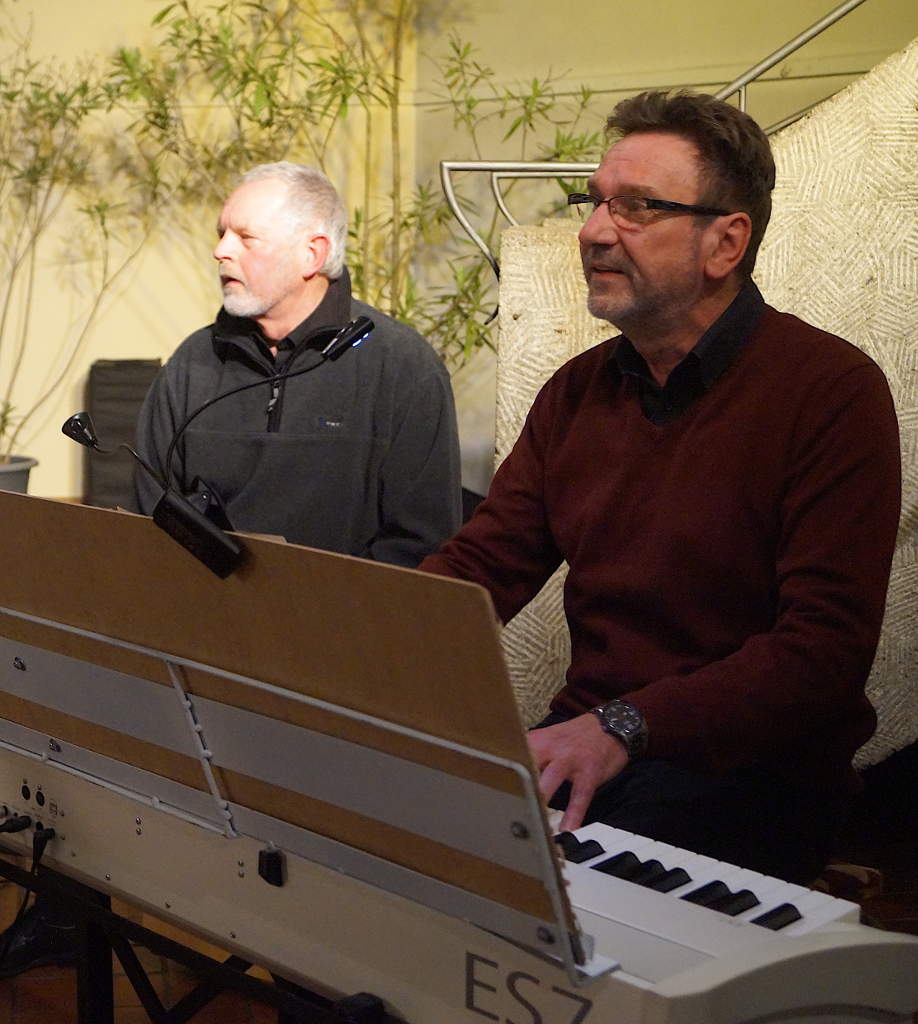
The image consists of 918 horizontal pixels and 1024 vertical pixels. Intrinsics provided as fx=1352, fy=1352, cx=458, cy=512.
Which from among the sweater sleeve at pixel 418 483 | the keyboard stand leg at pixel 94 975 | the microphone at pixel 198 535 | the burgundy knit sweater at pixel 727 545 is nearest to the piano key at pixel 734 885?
the burgundy knit sweater at pixel 727 545

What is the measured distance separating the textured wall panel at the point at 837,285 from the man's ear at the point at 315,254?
47cm

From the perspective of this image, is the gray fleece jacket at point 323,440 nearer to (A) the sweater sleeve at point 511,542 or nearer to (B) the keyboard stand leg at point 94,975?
(A) the sweater sleeve at point 511,542

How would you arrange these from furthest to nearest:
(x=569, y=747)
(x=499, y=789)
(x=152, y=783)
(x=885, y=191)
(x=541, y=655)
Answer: (x=541, y=655) → (x=885, y=191) → (x=569, y=747) → (x=152, y=783) → (x=499, y=789)

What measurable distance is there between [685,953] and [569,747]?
→ 1.56 feet

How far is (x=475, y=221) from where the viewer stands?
5.47m

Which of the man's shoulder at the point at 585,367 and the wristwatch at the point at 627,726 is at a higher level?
the man's shoulder at the point at 585,367

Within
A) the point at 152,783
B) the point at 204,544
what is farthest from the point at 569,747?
the point at 204,544

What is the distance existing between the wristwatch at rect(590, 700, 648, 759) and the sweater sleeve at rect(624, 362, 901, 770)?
0.04 ft

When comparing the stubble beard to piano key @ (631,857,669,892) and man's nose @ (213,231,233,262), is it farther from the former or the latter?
piano key @ (631,857,669,892)

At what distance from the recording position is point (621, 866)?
1.22 metres

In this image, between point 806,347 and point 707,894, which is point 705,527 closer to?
point 806,347

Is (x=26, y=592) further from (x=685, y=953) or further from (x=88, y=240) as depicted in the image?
(x=88, y=240)

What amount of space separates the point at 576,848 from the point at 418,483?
4.45ft

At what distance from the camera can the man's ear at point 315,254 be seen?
2628 mm
